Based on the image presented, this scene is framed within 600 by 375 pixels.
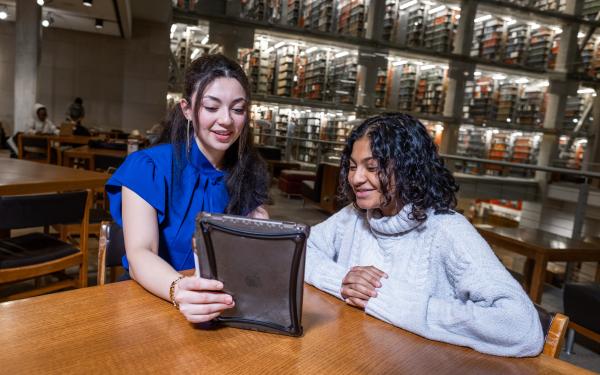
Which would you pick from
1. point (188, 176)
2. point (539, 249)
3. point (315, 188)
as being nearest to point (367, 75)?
point (315, 188)

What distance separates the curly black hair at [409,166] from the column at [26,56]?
934cm

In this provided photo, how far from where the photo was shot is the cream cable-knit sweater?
82cm

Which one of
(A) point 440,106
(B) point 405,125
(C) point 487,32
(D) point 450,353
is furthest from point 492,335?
(C) point 487,32

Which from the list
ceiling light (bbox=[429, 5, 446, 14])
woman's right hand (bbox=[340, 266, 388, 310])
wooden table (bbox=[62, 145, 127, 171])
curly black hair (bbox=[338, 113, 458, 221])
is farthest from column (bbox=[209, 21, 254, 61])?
woman's right hand (bbox=[340, 266, 388, 310])

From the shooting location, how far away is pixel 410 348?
31.8 inches

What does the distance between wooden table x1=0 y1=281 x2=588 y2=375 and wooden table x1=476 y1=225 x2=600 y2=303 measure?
7.45ft

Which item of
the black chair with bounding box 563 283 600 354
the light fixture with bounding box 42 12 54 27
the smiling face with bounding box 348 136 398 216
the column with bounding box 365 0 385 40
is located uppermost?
the column with bounding box 365 0 385 40

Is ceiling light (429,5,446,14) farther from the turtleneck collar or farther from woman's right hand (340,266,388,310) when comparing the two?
woman's right hand (340,266,388,310)

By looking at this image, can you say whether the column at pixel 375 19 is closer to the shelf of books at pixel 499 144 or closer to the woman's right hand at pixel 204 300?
the shelf of books at pixel 499 144

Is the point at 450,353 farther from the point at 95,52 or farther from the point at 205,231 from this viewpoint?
the point at 95,52

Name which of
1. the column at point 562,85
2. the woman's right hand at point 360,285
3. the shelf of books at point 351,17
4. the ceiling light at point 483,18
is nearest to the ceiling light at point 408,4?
the shelf of books at point 351,17

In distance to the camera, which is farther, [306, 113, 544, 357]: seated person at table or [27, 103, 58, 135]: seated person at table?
[27, 103, 58, 135]: seated person at table

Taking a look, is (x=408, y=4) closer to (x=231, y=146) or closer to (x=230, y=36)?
(x=230, y=36)

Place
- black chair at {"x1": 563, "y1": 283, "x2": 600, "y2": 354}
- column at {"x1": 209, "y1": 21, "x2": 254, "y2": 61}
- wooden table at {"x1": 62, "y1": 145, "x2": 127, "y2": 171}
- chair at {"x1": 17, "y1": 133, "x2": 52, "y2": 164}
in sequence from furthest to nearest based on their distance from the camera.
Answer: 1. column at {"x1": 209, "y1": 21, "x2": 254, "y2": 61}
2. chair at {"x1": 17, "y1": 133, "x2": 52, "y2": 164}
3. wooden table at {"x1": 62, "y1": 145, "x2": 127, "y2": 171}
4. black chair at {"x1": 563, "y1": 283, "x2": 600, "y2": 354}
